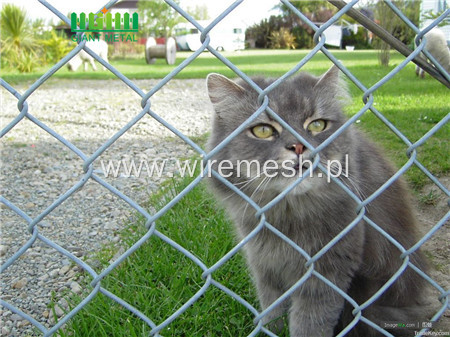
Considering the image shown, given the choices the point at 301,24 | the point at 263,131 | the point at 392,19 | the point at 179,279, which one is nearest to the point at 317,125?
the point at 263,131

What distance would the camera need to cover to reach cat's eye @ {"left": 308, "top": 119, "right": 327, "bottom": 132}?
5.46 feet

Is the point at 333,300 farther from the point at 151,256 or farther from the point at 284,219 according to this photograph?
the point at 151,256

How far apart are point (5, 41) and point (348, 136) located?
15552 millimetres

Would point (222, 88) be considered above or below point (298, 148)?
above

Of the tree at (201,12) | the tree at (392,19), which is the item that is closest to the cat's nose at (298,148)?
the tree at (201,12)

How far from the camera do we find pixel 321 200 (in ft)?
5.54

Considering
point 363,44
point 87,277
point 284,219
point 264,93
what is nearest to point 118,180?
point 87,277

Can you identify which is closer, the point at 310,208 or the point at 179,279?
the point at 310,208

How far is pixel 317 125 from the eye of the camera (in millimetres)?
1687

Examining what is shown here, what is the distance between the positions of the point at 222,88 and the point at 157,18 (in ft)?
71.6

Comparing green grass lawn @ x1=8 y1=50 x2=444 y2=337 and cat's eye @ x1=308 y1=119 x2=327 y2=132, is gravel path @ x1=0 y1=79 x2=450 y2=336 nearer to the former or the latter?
green grass lawn @ x1=8 y1=50 x2=444 y2=337

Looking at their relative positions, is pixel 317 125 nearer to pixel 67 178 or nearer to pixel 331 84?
pixel 331 84

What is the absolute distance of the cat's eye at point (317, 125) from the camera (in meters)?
1.66

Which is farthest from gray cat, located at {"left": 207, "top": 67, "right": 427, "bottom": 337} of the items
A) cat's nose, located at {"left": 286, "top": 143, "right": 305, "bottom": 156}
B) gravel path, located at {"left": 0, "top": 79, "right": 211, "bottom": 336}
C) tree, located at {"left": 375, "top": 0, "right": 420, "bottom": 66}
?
tree, located at {"left": 375, "top": 0, "right": 420, "bottom": 66}
